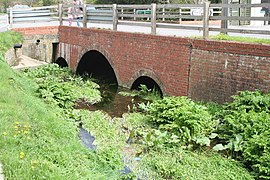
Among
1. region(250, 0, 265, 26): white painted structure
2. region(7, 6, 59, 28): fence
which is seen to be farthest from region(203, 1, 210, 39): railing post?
region(7, 6, 59, 28): fence

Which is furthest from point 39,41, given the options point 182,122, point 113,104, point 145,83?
point 182,122

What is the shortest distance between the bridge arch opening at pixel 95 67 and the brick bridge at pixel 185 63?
3.71ft

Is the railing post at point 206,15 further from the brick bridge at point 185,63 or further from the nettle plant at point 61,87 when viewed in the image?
the nettle plant at point 61,87

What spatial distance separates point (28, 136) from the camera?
640cm

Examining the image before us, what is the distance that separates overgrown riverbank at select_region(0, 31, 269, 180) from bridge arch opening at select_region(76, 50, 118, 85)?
6880mm

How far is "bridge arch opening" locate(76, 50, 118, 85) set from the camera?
1762cm

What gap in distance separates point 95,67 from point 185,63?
25.4 ft

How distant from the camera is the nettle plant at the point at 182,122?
27.8ft

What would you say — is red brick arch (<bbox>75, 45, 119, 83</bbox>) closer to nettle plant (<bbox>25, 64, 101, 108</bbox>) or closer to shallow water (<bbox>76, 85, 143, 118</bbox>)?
nettle plant (<bbox>25, 64, 101, 108</bbox>)

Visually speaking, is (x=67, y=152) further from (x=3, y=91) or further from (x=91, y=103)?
(x=91, y=103)

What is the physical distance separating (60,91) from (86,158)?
15.9 feet

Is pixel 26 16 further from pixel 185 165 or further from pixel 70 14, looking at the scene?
pixel 185 165

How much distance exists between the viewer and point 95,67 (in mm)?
18516

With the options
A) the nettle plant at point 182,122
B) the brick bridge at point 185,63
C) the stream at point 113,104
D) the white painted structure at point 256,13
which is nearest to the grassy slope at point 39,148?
the stream at point 113,104
